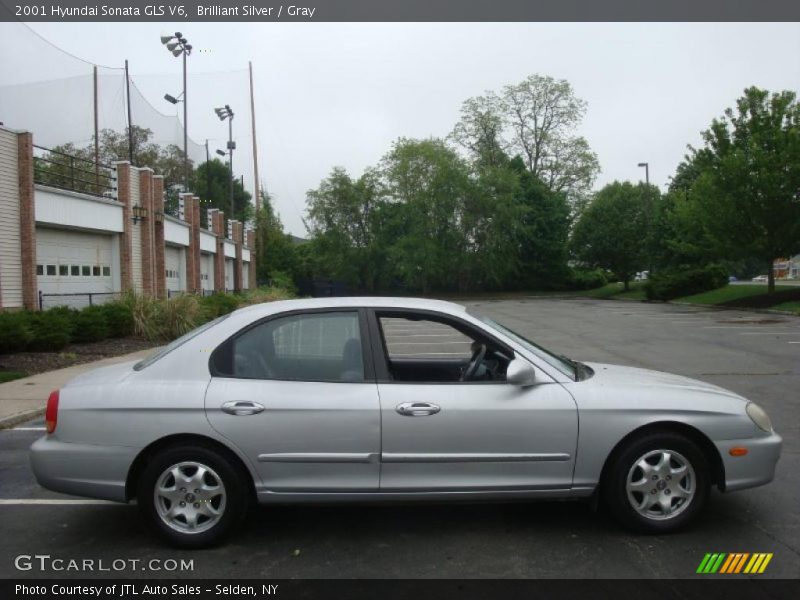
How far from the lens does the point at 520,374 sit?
13.3 feet

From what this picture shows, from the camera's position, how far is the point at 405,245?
2066 inches

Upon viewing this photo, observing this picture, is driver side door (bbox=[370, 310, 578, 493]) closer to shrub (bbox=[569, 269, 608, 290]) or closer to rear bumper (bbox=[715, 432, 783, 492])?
rear bumper (bbox=[715, 432, 783, 492])

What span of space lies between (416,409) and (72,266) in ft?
67.3

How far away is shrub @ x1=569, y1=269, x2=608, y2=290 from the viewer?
5931 cm

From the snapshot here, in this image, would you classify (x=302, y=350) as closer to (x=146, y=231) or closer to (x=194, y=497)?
(x=194, y=497)

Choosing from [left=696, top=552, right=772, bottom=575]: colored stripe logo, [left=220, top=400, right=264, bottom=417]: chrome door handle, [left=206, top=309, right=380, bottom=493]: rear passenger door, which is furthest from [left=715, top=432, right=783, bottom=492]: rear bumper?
[left=220, top=400, right=264, bottom=417]: chrome door handle

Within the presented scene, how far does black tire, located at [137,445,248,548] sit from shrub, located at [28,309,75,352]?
1118 centimetres

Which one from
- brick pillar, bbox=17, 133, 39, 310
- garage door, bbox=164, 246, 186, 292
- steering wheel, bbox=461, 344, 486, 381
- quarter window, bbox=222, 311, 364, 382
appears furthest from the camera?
garage door, bbox=164, 246, 186, 292

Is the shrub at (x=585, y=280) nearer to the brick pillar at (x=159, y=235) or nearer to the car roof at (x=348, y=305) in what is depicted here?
the brick pillar at (x=159, y=235)

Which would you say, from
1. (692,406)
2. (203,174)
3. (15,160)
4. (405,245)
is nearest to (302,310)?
(692,406)

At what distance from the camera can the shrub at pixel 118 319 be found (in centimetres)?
1694

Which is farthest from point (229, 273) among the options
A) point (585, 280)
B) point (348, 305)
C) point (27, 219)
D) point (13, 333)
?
point (348, 305)

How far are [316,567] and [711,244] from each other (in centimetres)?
3448

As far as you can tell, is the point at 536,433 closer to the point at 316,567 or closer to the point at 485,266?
the point at 316,567
